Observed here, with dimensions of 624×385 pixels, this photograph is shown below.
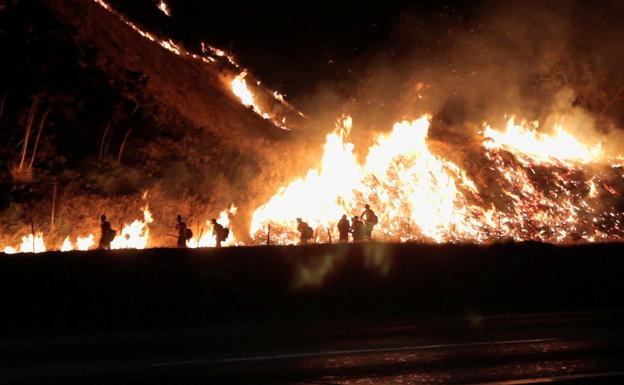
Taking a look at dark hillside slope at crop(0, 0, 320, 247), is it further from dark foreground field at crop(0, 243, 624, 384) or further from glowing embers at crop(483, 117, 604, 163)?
glowing embers at crop(483, 117, 604, 163)

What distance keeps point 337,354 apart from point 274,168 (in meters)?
21.2

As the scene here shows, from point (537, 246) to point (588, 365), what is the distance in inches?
439

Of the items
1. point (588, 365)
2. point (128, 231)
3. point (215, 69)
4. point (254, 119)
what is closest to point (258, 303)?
point (588, 365)

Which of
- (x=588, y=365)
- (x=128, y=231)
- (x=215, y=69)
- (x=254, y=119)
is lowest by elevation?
(x=588, y=365)

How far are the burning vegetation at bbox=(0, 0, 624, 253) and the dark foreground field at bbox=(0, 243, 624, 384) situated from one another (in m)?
9.07

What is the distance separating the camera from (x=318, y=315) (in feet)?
45.3

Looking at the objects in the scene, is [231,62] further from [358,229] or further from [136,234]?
[358,229]

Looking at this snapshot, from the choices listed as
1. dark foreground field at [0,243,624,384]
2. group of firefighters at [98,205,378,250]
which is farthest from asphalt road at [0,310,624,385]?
group of firefighters at [98,205,378,250]

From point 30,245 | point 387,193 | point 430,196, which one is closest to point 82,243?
point 30,245

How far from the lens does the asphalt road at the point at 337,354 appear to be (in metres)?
8.07

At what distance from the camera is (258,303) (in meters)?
14.5

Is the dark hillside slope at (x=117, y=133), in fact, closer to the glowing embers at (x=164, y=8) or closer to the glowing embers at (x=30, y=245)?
the glowing embers at (x=30, y=245)

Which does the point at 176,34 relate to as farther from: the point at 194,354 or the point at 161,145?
the point at 194,354

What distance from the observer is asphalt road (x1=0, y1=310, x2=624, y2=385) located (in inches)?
318
